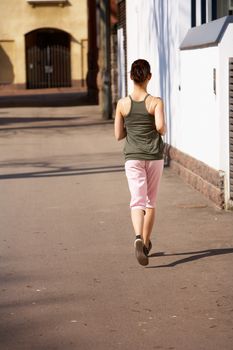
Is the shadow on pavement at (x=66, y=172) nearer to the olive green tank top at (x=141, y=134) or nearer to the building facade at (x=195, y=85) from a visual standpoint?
the building facade at (x=195, y=85)

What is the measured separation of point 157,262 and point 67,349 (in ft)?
9.05

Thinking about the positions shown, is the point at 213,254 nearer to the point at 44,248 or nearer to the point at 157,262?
the point at 157,262

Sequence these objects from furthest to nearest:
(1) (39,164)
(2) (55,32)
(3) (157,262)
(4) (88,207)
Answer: (2) (55,32) → (1) (39,164) → (4) (88,207) → (3) (157,262)

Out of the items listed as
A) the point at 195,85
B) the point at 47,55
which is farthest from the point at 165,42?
the point at 47,55

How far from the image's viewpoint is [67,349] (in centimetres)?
633

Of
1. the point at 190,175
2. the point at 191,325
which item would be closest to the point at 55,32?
the point at 190,175

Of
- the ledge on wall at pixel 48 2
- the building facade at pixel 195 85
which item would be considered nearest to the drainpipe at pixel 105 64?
the building facade at pixel 195 85

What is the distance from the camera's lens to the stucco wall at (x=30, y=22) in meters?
49.8

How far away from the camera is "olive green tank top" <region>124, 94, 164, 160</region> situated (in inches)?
347

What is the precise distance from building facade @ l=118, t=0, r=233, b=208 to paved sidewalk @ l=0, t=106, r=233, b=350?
1.13 ft

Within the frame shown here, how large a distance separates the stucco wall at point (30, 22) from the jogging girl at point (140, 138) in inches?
1625

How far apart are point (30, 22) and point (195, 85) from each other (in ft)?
123

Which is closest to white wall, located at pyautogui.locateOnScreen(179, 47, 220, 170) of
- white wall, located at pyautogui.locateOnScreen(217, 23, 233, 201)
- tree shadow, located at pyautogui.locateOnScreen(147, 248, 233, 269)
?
white wall, located at pyautogui.locateOnScreen(217, 23, 233, 201)

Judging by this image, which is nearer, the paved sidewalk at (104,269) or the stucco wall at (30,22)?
the paved sidewalk at (104,269)
